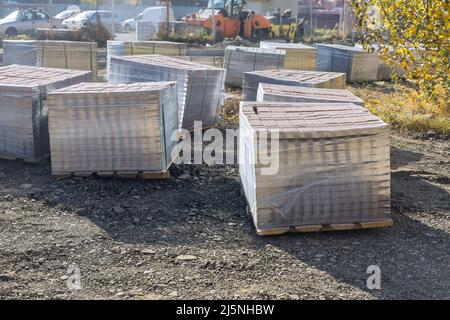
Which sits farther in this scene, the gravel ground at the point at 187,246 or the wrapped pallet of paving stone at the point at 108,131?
the wrapped pallet of paving stone at the point at 108,131

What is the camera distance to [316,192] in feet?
16.7

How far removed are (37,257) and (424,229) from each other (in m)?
3.60

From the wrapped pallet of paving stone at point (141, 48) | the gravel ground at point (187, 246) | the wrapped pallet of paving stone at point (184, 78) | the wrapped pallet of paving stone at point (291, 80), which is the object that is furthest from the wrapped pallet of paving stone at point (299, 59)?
the gravel ground at point (187, 246)

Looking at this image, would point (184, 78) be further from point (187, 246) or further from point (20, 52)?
point (20, 52)

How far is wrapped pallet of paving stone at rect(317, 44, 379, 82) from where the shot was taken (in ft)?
53.3

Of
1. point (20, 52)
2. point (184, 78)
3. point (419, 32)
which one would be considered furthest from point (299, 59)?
point (419, 32)

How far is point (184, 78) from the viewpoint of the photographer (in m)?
8.17

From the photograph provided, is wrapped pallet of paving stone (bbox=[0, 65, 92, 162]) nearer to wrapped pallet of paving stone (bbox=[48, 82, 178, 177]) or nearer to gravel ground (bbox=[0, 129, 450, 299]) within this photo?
gravel ground (bbox=[0, 129, 450, 299])

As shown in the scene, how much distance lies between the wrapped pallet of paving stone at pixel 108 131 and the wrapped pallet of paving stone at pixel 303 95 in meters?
1.46

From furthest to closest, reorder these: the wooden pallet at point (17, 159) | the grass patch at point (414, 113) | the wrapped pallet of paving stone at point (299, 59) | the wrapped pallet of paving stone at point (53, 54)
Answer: the wrapped pallet of paving stone at point (299, 59) < the wrapped pallet of paving stone at point (53, 54) < the grass patch at point (414, 113) < the wooden pallet at point (17, 159)

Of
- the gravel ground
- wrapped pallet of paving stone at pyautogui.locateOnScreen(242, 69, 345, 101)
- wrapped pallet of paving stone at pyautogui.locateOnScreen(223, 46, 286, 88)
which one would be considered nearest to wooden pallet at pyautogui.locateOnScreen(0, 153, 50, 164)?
the gravel ground

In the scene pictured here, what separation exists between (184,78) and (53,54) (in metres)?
6.31

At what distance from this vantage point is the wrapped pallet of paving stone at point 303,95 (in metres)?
6.89

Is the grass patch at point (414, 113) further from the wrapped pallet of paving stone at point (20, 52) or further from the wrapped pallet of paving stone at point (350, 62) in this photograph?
the wrapped pallet of paving stone at point (20, 52)
